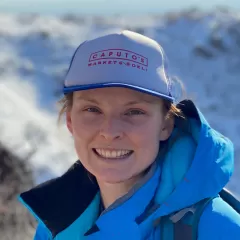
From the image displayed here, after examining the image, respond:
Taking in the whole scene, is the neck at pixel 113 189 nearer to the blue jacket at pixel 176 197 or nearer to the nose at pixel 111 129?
the blue jacket at pixel 176 197

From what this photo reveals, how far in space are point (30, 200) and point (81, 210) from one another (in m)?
0.17

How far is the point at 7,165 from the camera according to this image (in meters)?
5.52

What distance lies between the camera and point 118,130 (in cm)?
165

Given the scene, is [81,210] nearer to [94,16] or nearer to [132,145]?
[132,145]

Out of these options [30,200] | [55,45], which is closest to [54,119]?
[55,45]

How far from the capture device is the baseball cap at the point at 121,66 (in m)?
1.65

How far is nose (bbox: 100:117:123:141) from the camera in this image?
1648mm

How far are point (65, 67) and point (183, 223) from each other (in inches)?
378

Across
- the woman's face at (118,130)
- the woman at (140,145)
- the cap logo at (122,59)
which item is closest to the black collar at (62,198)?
the woman at (140,145)

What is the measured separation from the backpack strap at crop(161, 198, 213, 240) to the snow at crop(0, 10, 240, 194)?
15.6ft

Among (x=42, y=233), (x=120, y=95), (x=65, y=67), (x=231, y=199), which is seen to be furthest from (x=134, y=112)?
(x=65, y=67)

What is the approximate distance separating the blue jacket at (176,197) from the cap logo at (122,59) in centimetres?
24

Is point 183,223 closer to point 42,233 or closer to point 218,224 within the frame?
point 218,224

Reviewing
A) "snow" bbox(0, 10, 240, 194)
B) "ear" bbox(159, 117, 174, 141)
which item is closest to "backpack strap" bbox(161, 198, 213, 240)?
"ear" bbox(159, 117, 174, 141)
